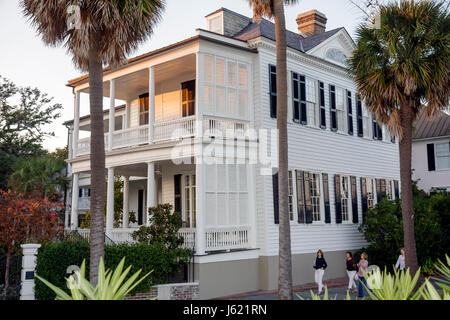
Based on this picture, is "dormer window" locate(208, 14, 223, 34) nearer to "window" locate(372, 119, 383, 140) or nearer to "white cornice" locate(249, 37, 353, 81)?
Result: "white cornice" locate(249, 37, 353, 81)

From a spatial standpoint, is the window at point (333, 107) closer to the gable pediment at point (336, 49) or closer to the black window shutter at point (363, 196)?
the gable pediment at point (336, 49)

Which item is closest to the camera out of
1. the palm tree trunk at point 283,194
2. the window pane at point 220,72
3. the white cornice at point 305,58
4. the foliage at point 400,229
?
the palm tree trunk at point 283,194

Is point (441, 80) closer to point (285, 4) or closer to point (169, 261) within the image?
point (285, 4)

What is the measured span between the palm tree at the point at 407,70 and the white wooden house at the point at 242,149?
12.9ft

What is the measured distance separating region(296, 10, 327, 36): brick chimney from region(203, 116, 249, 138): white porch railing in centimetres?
985

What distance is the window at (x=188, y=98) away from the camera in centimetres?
1997

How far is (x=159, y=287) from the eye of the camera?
14156 millimetres

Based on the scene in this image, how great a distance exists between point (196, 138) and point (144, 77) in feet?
17.4

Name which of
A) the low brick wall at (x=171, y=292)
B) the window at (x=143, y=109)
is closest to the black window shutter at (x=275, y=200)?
the low brick wall at (x=171, y=292)

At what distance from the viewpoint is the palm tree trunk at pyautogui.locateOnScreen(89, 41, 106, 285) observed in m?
11.4

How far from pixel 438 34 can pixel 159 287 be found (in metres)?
11.5

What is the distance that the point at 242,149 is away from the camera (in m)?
17.2

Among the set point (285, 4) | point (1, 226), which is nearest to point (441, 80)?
point (285, 4)

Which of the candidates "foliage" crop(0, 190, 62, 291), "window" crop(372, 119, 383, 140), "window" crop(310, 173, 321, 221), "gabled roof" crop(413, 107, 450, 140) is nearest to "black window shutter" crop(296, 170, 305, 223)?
"window" crop(310, 173, 321, 221)
